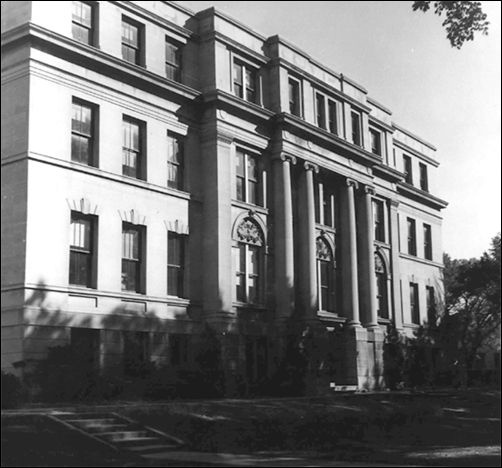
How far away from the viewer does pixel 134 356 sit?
2594 centimetres

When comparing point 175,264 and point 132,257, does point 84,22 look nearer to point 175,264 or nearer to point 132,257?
point 132,257

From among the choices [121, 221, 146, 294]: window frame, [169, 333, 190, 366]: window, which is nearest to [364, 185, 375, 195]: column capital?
[169, 333, 190, 366]: window

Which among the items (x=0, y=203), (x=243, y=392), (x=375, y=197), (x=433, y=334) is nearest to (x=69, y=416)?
(x=0, y=203)

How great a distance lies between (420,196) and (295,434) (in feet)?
101

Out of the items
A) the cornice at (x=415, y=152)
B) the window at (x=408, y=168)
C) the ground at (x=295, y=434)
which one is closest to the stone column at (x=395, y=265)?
the window at (x=408, y=168)

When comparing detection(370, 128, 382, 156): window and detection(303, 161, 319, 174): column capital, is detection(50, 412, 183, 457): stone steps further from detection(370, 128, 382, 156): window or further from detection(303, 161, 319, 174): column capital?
detection(370, 128, 382, 156): window

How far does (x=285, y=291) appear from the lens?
32.7 metres

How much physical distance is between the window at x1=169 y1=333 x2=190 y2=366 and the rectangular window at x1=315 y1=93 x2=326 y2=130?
13.7 m

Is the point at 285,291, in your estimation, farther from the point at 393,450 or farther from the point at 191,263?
the point at 393,450

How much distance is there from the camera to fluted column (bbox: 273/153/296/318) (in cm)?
3269

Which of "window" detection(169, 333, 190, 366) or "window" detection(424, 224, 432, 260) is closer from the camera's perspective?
"window" detection(169, 333, 190, 366)

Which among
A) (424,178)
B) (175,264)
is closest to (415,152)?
(424,178)

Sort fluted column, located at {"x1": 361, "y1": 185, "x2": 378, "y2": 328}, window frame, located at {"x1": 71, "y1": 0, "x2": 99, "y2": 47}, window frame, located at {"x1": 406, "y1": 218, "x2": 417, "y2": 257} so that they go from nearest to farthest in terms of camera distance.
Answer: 1. window frame, located at {"x1": 71, "y1": 0, "x2": 99, "y2": 47}
2. fluted column, located at {"x1": 361, "y1": 185, "x2": 378, "y2": 328}
3. window frame, located at {"x1": 406, "y1": 218, "x2": 417, "y2": 257}

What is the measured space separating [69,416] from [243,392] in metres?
12.8
